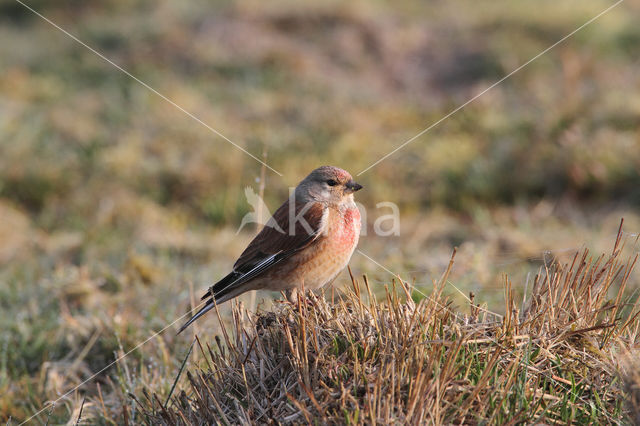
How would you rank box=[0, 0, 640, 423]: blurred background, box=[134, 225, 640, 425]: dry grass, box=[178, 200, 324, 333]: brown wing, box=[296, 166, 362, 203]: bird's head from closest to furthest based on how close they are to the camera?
box=[134, 225, 640, 425]: dry grass, box=[178, 200, 324, 333]: brown wing, box=[296, 166, 362, 203]: bird's head, box=[0, 0, 640, 423]: blurred background

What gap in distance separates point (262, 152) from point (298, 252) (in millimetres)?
4541

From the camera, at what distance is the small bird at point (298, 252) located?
3.46 m

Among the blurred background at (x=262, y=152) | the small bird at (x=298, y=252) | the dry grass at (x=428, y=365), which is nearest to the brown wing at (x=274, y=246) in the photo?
the small bird at (x=298, y=252)

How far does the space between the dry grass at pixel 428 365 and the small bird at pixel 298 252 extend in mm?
651

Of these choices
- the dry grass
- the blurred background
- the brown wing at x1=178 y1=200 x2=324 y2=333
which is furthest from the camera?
the blurred background

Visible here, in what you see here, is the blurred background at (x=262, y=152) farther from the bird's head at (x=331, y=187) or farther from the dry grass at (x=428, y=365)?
the bird's head at (x=331, y=187)

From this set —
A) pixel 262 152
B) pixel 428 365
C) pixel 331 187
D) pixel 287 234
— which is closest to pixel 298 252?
pixel 287 234

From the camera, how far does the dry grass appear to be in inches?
88.7

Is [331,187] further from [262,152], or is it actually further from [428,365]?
[262,152]

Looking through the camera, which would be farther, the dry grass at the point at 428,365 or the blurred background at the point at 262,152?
the blurred background at the point at 262,152

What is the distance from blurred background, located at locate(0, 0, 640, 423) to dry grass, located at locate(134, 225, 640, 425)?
34cm

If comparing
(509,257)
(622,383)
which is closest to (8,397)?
(622,383)

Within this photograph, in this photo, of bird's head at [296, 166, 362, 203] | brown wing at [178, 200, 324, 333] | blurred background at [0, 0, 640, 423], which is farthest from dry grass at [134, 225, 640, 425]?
bird's head at [296, 166, 362, 203]

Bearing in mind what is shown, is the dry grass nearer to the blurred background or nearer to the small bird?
the blurred background
